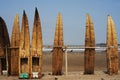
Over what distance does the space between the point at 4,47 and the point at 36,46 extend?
329cm

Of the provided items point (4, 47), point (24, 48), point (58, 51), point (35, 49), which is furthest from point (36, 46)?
point (4, 47)

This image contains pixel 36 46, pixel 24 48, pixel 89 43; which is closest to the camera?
pixel 24 48

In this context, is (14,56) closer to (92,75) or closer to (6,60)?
(6,60)

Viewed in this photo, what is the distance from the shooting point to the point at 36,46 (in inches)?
1248

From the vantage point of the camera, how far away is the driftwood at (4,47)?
33062 millimetres

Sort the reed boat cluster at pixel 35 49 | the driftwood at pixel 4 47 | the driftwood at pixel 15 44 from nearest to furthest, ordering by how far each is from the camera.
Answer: the reed boat cluster at pixel 35 49, the driftwood at pixel 15 44, the driftwood at pixel 4 47

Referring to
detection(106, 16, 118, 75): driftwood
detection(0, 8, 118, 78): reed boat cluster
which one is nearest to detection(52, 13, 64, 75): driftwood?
detection(0, 8, 118, 78): reed boat cluster

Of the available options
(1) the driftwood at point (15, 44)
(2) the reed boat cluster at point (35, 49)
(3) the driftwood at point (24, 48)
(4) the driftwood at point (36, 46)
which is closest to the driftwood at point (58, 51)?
(2) the reed boat cluster at point (35, 49)

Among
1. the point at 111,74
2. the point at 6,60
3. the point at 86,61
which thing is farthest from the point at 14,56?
the point at 111,74

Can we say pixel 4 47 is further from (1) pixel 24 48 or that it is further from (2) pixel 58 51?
(2) pixel 58 51

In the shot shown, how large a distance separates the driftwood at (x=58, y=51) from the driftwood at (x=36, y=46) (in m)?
1.81

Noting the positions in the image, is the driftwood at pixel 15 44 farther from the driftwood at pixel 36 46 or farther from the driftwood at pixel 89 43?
the driftwood at pixel 89 43

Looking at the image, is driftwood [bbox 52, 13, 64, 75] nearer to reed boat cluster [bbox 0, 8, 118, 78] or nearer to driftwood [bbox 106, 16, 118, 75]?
reed boat cluster [bbox 0, 8, 118, 78]

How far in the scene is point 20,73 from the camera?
30984 mm
